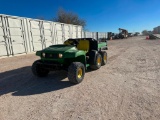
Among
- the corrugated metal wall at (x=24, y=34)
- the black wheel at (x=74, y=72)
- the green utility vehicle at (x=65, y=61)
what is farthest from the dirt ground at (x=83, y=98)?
the corrugated metal wall at (x=24, y=34)

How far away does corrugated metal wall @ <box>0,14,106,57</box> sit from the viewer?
10.4 metres

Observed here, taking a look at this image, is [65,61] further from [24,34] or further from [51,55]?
[24,34]

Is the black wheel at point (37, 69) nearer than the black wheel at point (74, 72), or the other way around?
the black wheel at point (74, 72)

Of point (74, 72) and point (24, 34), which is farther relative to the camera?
point (24, 34)

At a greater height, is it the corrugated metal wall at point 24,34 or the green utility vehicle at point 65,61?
the corrugated metal wall at point 24,34

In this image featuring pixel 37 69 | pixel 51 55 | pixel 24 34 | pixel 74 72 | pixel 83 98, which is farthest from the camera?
pixel 24 34

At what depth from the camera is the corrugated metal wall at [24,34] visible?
10.4 m

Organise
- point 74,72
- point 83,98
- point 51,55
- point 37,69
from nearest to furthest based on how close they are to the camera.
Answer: point 83,98, point 74,72, point 51,55, point 37,69

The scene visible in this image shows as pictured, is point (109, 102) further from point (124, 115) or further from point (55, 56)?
point (55, 56)

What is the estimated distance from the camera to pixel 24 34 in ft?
39.1

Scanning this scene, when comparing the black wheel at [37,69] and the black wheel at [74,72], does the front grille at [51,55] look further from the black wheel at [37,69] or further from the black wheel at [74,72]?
the black wheel at [74,72]

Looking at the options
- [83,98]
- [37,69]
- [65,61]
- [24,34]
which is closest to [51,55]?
[65,61]

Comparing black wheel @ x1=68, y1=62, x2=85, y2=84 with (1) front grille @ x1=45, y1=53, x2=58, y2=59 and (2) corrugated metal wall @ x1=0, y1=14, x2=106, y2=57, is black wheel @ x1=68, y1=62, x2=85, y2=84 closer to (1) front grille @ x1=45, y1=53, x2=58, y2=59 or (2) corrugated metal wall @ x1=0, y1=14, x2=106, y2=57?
(1) front grille @ x1=45, y1=53, x2=58, y2=59

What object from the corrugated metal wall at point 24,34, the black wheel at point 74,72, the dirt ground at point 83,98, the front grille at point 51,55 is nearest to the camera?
the dirt ground at point 83,98
